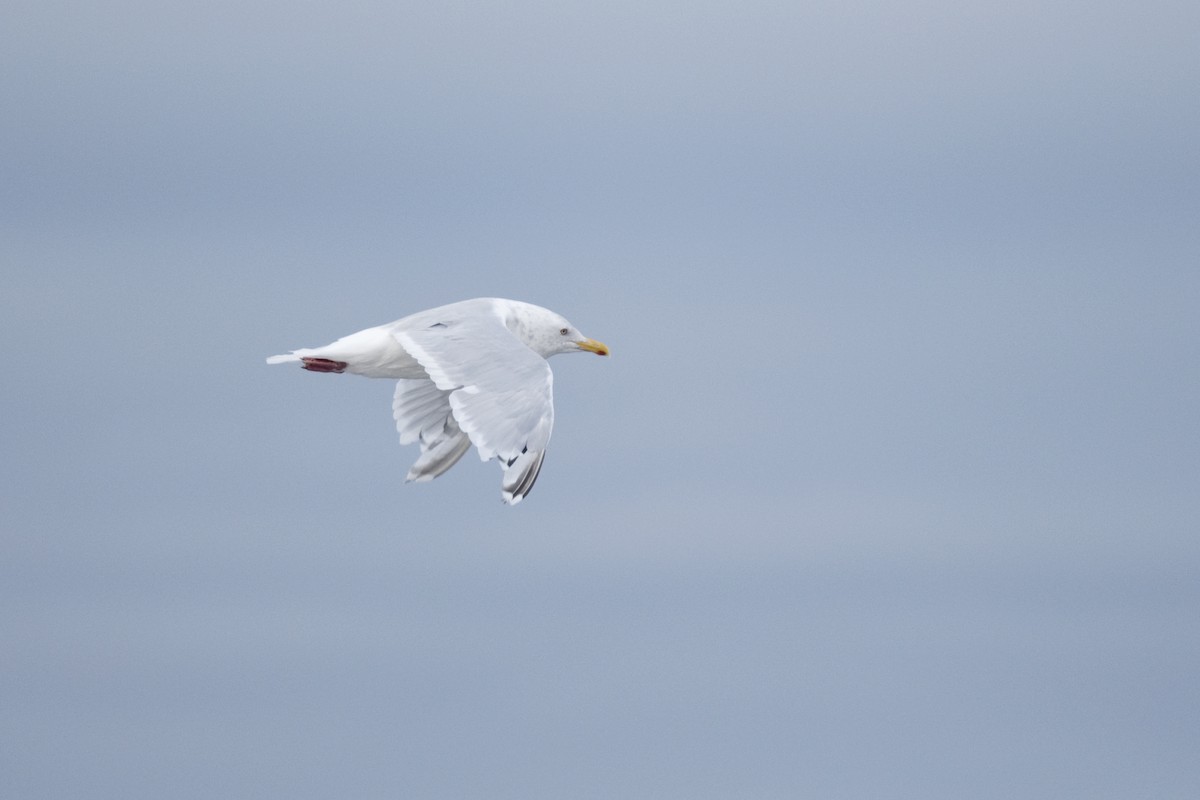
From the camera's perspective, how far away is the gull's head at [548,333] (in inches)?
852

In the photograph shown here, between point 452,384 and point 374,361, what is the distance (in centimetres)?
240

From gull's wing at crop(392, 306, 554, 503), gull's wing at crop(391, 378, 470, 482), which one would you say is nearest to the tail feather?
gull's wing at crop(392, 306, 554, 503)

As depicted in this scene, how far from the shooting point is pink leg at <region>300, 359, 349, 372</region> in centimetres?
2036

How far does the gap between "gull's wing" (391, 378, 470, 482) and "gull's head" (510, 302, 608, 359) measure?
1.14 m

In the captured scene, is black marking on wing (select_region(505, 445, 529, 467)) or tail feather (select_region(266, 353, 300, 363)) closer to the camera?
black marking on wing (select_region(505, 445, 529, 467))

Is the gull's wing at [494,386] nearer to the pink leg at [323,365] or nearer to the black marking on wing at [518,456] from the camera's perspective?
the black marking on wing at [518,456]

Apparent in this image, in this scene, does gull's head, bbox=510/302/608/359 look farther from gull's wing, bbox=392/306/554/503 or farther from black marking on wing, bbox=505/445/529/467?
black marking on wing, bbox=505/445/529/467

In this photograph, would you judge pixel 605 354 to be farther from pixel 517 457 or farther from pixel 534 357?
pixel 517 457

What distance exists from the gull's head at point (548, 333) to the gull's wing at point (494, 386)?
176 centimetres

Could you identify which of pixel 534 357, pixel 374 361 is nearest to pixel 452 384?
pixel 534 357

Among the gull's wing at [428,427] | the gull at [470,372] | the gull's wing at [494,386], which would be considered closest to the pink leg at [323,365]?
the gull at [470,372]

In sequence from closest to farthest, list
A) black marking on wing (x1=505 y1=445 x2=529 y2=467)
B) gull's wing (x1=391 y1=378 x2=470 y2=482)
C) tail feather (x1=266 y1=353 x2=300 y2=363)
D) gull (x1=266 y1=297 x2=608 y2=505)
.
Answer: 1. black marking on wing (x1=505 y1=445 x2=529 y2=467)
2. gull (x1=266 y1=297 x2=608 y2=505)
3. tail feather (x1=266 y1=353 x2=300 y2=363)
4. gull's wing (x1=391 y1=378 x2=470 y2=482)

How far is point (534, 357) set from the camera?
1848 cm

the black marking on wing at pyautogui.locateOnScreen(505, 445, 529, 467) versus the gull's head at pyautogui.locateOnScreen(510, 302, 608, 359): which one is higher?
the gull's head at pyautogui.locateOnScreen(510, 302, 608, 359)
